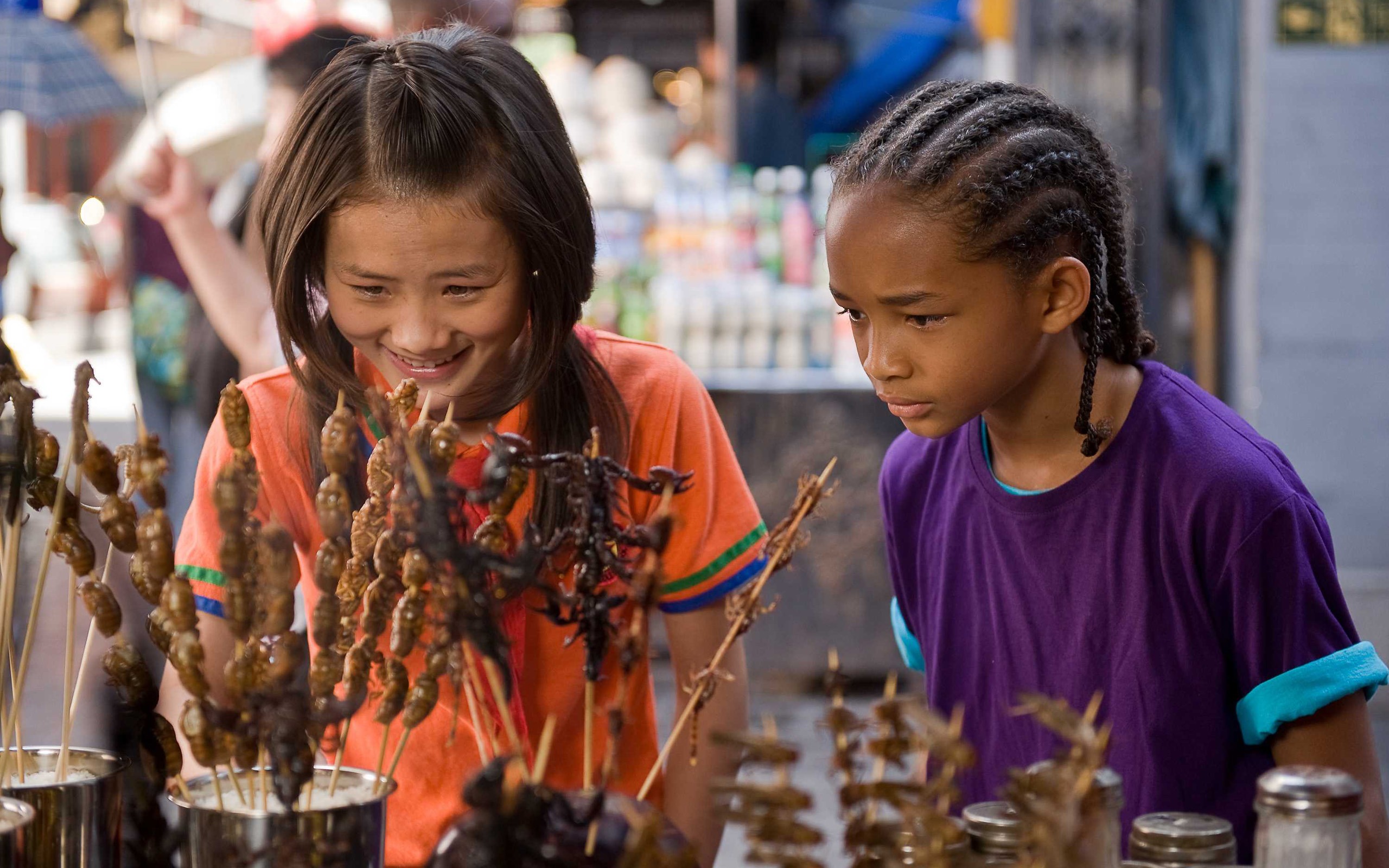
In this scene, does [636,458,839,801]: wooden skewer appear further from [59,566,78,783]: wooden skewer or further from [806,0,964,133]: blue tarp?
[806,0,964,133]: blue tarp

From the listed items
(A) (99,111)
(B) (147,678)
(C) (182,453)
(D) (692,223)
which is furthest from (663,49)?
(B) (147,678)

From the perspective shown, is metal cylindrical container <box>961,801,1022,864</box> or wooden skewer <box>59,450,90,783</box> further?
wooden skewer <box>59,450,90,783</box>

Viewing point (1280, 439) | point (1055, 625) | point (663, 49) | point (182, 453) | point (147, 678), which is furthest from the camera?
point (663, 49)

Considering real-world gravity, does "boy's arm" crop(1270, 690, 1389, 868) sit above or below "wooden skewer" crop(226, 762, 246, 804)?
below

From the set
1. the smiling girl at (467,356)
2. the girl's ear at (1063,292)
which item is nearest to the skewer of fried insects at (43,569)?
the smiling girl at (467,356)

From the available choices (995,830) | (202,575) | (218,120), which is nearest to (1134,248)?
(218,120)

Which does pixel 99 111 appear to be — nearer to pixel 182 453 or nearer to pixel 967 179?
pixel 182 453

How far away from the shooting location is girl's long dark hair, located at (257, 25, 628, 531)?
1255mm

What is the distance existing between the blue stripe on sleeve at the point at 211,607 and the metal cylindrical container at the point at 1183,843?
2.71 ft

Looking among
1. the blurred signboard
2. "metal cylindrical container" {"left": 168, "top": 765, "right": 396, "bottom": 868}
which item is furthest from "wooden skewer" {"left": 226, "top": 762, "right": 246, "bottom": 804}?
the blurred signboard

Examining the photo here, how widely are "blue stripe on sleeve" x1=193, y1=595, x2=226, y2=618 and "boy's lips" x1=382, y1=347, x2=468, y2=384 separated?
27 centimetres

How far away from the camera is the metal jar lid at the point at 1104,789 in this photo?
77 cm

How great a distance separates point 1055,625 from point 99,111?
3.99 m

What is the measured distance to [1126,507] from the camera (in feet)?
4.29
